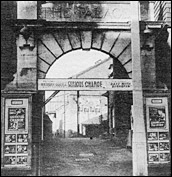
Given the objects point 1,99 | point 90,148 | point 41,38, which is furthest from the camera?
point 90,148

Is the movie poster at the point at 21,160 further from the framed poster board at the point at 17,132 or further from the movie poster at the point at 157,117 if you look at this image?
the movie poster at the point at 157,117

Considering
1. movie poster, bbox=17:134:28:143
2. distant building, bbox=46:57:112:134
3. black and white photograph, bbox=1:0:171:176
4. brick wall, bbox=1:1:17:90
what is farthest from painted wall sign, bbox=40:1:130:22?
distant building, bbox=46:57:112:134

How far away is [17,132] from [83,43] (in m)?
4.07

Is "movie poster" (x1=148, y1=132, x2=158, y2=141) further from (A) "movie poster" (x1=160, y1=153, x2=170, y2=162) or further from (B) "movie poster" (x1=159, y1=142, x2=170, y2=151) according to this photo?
(A) "movie poster" (x1=160, y1=153, x2=170, y2=162)

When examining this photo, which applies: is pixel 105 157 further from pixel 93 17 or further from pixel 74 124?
pixel 74 124

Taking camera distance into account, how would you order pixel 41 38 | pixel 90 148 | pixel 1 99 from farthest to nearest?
pixel 90 148 < pixel 41 38 < pixel 1 99

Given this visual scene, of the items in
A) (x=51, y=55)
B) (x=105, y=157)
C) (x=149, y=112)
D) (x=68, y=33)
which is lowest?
→ (x=105, y=157)

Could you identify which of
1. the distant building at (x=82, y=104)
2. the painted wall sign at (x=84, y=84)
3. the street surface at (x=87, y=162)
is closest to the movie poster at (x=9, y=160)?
the street surface at (x=87, y=162)

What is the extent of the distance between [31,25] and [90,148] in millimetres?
9134

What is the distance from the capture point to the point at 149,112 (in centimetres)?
1246

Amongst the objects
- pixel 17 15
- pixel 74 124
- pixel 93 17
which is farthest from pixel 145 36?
pixel 74 124

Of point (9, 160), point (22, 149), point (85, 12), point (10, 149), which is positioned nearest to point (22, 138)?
point (22, 149)

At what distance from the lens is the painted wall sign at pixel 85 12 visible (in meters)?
13.3

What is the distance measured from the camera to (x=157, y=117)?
41.0 ft
